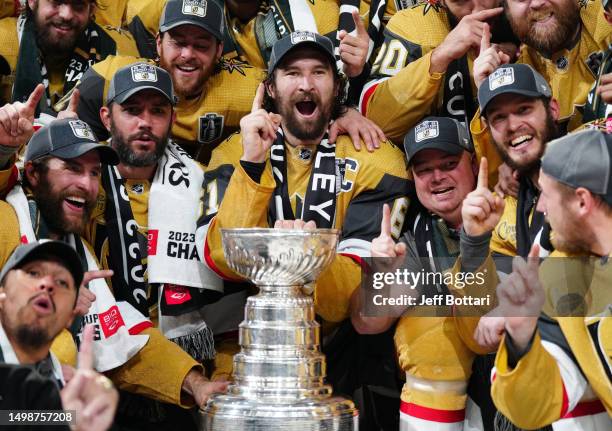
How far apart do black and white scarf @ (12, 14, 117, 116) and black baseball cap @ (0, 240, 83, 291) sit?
5.17ft

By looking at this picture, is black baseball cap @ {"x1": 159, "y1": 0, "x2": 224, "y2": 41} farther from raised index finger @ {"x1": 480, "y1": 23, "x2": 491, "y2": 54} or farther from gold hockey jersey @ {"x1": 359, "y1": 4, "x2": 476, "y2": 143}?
raised index finger @ {"x1": 480, "y1": 23, "x2": 491, "y2": 54}

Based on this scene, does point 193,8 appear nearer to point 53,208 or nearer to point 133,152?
point 133,152

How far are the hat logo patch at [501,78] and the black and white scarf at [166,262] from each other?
1047mm

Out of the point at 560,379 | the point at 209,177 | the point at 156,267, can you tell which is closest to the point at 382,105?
the point at 209,177

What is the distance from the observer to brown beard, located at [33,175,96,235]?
3.57 metres

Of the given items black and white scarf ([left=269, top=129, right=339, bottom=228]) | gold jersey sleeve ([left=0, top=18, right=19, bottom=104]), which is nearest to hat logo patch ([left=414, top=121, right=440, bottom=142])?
black and white scarf ([left=269, top=129, right=339, bottom=228])

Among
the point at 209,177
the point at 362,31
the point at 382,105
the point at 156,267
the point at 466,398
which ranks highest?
the point at 362,31

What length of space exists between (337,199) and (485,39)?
730 mm

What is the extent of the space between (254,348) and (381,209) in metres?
0.98

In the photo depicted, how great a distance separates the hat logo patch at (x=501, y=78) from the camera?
12.1ft

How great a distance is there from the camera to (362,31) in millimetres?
4105

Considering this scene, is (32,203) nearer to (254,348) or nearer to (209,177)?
(209,177)

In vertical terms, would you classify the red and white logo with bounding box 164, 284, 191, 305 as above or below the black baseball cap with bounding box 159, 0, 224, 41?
below

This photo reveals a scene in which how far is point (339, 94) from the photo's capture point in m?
4.14
